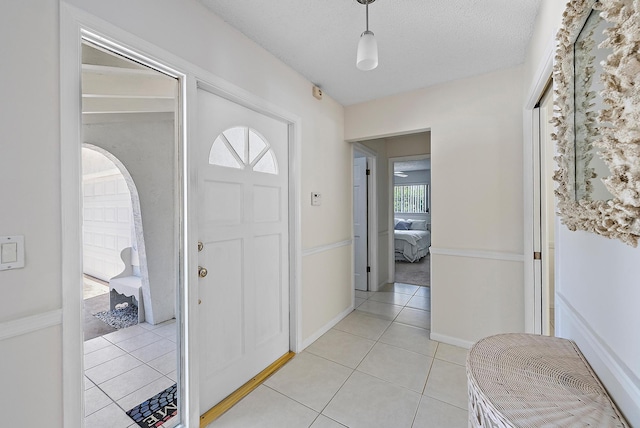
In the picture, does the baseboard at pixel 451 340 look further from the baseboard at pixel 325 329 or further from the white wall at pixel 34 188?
the white wall at pixel 34 188

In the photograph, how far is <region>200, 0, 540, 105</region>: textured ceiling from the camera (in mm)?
1571

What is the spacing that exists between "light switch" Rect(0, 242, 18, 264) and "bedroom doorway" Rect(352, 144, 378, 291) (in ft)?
11.0

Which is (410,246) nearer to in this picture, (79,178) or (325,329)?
(325,329)

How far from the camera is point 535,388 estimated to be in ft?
2.62

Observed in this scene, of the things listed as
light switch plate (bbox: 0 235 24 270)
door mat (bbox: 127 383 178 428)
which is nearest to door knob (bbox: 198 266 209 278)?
door mat (bbox: 127 383 178 428)

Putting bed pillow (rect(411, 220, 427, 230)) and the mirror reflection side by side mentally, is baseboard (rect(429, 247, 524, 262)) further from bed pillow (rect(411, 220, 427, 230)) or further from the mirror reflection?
bed pillow (rect(411, 220, 427, 230))

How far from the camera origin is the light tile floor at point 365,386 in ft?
5.26

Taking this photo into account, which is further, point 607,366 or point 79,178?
point 79,178

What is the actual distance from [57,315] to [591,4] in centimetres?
207

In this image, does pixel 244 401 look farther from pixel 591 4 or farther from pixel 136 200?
pixel 591 4

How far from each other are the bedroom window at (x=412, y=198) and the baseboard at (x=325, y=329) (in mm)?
5920

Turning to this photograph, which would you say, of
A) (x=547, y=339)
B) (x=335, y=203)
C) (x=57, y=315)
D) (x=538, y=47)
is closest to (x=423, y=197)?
(x=335, y=203)

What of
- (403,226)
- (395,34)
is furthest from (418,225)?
(395,34)

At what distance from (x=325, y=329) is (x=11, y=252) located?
2.33m
